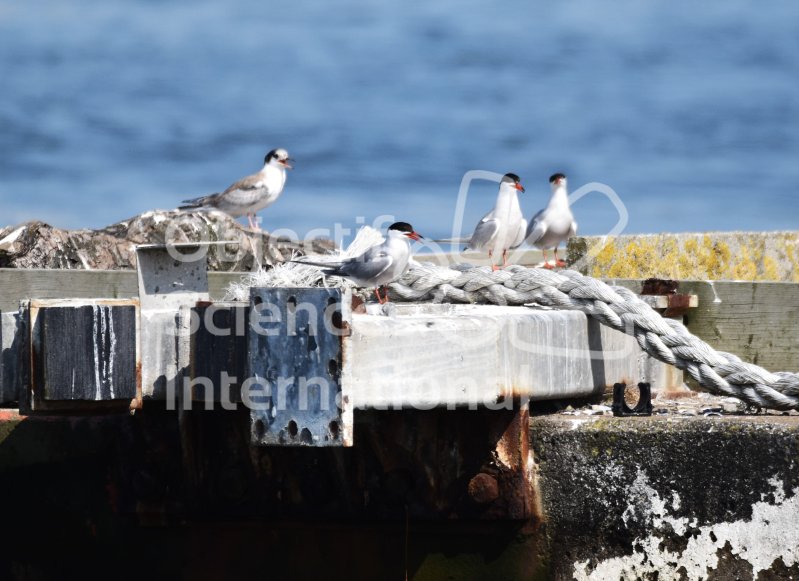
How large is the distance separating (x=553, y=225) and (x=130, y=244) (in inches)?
159

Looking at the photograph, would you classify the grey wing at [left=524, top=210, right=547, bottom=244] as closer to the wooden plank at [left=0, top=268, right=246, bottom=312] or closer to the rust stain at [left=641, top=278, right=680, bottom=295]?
the rust stain at [left=641, top=278, right=680, bottom=295]

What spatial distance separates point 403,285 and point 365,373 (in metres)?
2.51

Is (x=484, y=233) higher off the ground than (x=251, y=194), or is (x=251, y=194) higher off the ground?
(x=251, y=194)

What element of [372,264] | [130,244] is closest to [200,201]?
[130,244]

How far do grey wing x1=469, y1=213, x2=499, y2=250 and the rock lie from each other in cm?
130

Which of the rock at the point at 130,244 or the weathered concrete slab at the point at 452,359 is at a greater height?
the rock at the point at 130,244

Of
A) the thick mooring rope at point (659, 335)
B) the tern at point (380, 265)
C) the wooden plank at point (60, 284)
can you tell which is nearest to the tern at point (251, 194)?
the wooden plank at point (60, 284)

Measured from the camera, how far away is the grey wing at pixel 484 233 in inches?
379

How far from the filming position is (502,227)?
32.2 feet

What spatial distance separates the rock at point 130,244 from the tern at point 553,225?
7.69 feet

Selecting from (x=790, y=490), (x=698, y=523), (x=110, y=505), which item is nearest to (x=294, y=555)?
(x=110, y=505)

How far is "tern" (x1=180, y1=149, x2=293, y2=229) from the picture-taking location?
451 inches

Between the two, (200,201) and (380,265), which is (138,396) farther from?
(200,201)

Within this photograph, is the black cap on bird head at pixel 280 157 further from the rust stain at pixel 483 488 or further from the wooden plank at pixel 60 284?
the rust stain at pixel 483 488
